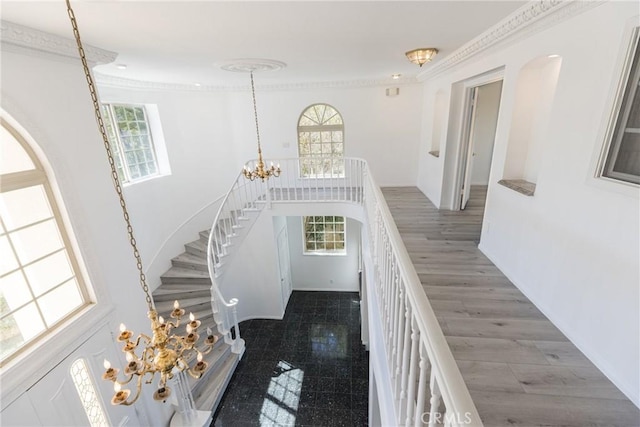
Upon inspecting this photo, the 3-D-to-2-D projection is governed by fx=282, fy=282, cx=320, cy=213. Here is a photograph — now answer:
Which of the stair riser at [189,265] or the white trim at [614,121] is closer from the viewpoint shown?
the white trim at [614,121]

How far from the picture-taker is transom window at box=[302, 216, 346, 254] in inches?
295

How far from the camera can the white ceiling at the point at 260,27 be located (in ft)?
6.62

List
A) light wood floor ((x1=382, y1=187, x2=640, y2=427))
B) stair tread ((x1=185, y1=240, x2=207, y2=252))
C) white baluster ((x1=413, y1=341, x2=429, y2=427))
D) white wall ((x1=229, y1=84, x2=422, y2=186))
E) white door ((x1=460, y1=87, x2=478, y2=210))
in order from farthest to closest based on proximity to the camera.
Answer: white wall ((x1=229, y1=84, x2=422, y2=186))
stair tread ((x1=185, y1=240, x2=207, y2=252))
white door ((x1=460, y1=87, x2=478, y2=210))
light wood floor ((x1=382, y1=187, x2=640, y2=427))
white baluster ((x1=413, y1=341, x2=429, y2=427))

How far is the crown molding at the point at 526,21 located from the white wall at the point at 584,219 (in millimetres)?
64

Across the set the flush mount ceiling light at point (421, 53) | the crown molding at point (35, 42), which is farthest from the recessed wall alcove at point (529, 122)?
the crown molding at point (35, 42)

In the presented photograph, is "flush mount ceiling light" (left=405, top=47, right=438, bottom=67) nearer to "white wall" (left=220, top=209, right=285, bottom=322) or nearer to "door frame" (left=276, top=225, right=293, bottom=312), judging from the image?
"white wall" (left=220, top=209, right=285, bottom=322)

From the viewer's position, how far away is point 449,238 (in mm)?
3957

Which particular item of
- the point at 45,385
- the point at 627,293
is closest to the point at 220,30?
the point at 45,385

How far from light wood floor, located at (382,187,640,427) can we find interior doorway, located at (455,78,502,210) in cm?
173

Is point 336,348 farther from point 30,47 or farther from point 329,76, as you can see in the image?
point 30,47

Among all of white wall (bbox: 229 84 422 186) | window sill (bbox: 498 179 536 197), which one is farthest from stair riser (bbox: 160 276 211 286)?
window sill (bbox: 498 179 536 197)

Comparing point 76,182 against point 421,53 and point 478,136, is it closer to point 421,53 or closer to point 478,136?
point 421,53

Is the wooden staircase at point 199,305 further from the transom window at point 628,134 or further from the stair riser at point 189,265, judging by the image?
the transom window at point 628,134

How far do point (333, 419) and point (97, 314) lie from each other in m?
3.45
